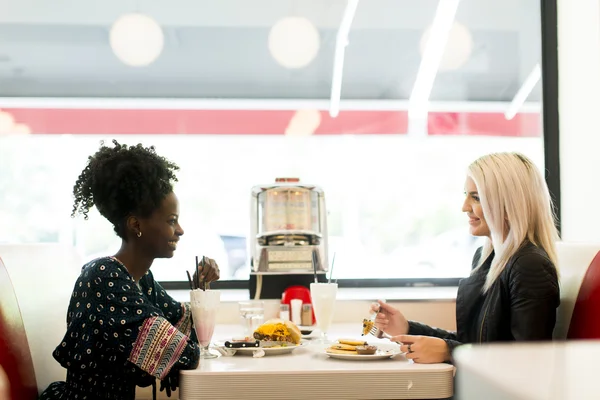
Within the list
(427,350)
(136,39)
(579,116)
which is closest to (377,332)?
(427,350)

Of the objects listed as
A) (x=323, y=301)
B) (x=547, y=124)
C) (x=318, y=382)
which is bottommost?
(x=318, y=382)

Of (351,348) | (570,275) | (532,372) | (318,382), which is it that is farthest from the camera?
(570,275)

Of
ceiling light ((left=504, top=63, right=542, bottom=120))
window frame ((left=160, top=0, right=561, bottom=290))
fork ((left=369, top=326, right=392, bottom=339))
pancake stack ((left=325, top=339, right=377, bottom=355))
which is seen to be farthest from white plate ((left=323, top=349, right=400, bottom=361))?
ceiling light ((left=504, top=63, right=542, bottom=120))

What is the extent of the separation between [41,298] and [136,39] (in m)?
1.79

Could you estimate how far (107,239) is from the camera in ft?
12.0

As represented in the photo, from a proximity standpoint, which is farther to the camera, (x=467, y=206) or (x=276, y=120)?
(x=276, y=120)

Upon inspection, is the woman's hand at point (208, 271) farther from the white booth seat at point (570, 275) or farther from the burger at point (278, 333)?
the white booth seat at point (570, 275)

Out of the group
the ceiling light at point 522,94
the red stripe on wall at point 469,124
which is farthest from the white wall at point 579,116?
the red stripe on wall at point 469,124

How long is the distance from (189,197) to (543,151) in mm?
1796

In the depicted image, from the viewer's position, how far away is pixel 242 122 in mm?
3795

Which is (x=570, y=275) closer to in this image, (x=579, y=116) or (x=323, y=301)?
(x=323, y=301)

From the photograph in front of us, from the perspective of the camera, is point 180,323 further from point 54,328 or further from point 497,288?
point 497,288

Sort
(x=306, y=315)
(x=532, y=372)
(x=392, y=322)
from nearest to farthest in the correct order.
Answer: (x=532, y=372), (x=392, y=322), (x=306, y=315)

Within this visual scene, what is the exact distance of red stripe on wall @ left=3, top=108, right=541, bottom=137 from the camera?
3.72 metres
